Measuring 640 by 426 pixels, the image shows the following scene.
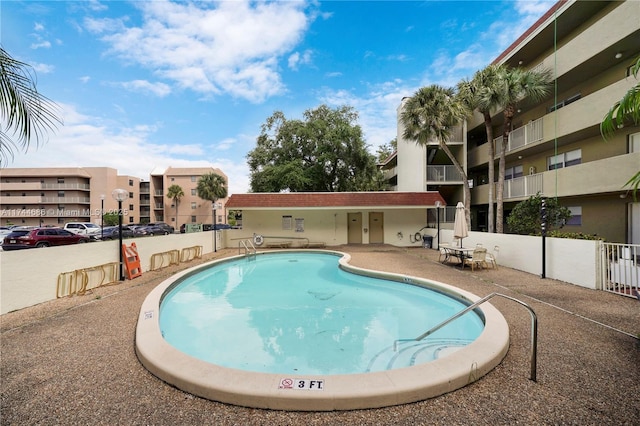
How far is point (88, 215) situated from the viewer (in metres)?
48.8

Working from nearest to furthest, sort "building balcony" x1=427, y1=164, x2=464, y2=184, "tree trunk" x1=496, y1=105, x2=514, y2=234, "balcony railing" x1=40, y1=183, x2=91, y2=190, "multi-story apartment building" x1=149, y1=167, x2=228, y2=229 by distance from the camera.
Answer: "tree trunk" x1=496, y1=105, x2=514, y2=234 → "building balcony" x1=427, y1=164, x2=464, y2=184 → "balcony railing" x1=40, y1=183, x2=91, y2=190 → "multi-story apartment building" x1=149, y1=167, x2=228, y2=229

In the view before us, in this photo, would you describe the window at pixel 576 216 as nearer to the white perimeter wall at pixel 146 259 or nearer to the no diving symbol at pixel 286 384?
the white perimeter wall at pixel 146 259

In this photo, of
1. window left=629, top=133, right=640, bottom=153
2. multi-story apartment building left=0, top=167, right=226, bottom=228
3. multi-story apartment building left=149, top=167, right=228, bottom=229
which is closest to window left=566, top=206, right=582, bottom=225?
window left=629, top=133, right=640, bottom=153

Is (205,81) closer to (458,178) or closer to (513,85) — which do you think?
(513,85)

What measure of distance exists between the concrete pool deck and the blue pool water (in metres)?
1.28

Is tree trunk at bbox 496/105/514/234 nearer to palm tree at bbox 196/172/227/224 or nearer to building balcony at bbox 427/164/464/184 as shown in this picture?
building balcony at bbox 427/164/464/184

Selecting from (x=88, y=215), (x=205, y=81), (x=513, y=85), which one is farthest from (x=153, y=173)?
(x=513, y=85)

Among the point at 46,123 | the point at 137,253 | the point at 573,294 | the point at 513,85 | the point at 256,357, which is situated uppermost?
the point at 513,85

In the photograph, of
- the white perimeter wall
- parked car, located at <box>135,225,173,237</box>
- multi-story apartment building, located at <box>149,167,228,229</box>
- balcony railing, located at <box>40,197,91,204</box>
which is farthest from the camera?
multi-story apartment building, located at <box>149,167,228,229</box>

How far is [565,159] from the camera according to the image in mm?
14391

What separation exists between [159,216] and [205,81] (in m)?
48.8

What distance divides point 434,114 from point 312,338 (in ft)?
55.4

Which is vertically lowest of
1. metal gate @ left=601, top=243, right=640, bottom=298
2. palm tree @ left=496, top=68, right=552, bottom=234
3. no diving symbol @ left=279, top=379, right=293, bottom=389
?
no diving symbol @ left=279, top=379, right=293, bottom=389

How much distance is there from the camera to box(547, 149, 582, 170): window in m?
13.7
